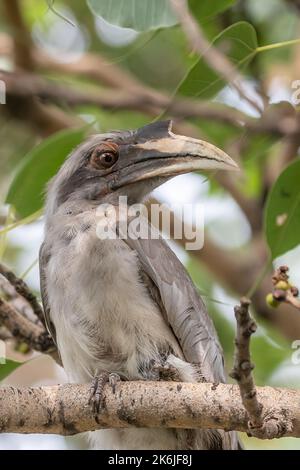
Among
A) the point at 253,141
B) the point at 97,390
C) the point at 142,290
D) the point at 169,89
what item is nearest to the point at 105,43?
the point at 169,89

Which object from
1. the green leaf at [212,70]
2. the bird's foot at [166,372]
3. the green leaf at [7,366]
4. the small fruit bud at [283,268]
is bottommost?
the bird's foot at [166,372]

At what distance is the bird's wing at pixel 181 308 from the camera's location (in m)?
4.09

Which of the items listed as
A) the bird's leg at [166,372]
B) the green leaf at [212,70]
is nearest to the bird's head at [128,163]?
the green leaf at [212,70]

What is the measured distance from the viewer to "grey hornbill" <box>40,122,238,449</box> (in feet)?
12.9

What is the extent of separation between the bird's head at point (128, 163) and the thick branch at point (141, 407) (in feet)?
3.47

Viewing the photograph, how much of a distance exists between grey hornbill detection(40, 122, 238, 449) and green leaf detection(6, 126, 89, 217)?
0.68ft

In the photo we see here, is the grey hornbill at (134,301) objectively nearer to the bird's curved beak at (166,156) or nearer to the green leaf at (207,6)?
the bird's curved beak at (166,156)

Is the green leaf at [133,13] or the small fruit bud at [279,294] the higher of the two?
the green leaf at [133,13]

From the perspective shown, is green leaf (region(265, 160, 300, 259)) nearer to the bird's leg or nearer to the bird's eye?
the bird's leg

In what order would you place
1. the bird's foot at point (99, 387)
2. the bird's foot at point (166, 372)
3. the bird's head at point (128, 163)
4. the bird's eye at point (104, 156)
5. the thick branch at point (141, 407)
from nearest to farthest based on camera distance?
the thick branch at point (141, 407)
the bird's foot at point (99, 387)
the bird's foot at point (166, 372)
the bird's head at point (128, 163)
the bird's eye at point (104, 156)

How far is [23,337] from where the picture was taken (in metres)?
4.36

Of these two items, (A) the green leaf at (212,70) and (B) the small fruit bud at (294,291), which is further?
(A) the green leaf at (212,70)

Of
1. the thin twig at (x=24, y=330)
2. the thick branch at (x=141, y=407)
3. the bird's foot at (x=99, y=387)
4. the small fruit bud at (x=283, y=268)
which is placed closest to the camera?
the thick branch at (x=141, y=407)

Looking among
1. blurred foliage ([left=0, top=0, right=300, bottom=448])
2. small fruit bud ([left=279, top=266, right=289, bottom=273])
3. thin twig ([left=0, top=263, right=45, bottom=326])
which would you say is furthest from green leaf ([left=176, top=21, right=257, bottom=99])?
thin twig ([left=0, top=263, right=45, bottom=326])
